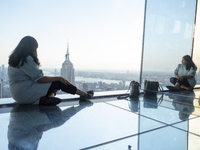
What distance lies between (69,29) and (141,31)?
2.30m

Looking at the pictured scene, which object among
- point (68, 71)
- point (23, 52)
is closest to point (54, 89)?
point (23, 52)

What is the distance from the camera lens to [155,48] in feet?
12.2

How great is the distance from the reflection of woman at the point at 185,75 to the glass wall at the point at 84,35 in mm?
1106

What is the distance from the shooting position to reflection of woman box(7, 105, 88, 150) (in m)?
0.97

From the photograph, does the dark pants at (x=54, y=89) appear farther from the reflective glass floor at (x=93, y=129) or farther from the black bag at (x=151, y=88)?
the black bag at (x=151, y=88)

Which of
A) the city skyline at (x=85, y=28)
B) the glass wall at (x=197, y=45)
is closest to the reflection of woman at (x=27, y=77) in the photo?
the city skyline at (x=85, y=28)

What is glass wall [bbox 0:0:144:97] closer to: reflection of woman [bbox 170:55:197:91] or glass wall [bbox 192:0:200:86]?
reflection of woman [bbox 170:55:197:91]

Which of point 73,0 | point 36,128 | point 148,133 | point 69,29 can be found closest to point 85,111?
point 36,128

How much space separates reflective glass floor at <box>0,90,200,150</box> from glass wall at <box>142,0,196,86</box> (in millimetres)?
2121

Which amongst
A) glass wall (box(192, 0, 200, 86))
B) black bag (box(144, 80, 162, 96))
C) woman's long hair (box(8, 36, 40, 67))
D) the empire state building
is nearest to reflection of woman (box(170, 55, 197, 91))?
glass wall (box(192, 0, 200, 86))

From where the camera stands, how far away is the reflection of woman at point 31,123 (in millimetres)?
966

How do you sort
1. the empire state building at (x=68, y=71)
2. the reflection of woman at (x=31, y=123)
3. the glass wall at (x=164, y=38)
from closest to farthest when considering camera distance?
the reflection of woman at (x=31, y=123) → the empire state building at (x=68, y=71) → the glass wall at (x=164, y=38)

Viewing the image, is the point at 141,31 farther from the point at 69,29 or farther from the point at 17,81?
the point at 17,81

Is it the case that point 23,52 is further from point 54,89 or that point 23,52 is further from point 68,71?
point 68,71
